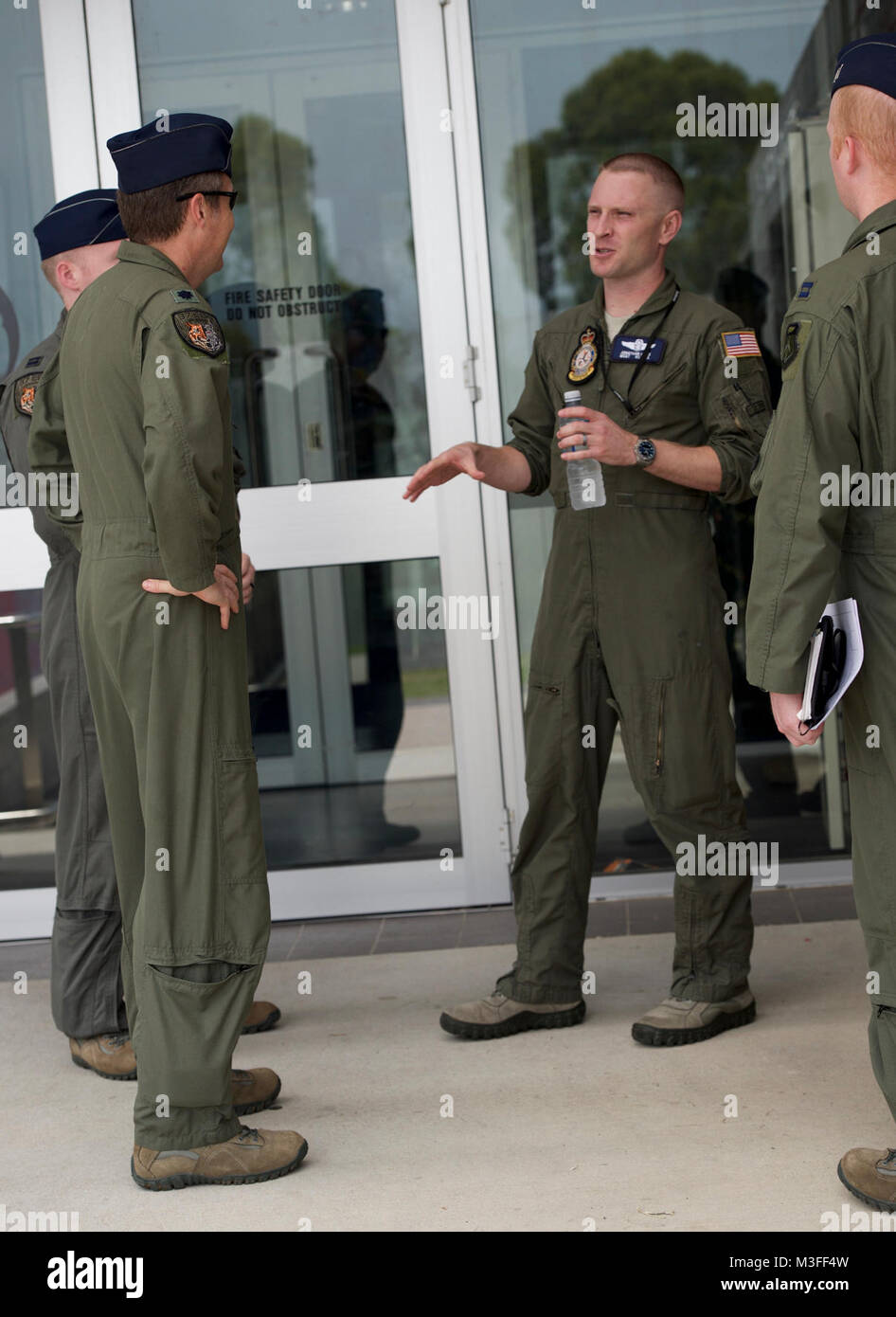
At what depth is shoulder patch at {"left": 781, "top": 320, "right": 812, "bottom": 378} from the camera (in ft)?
7.22

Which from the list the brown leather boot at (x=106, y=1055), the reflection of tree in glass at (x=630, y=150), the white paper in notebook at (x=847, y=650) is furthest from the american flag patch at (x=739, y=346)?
the brown leather boot at (x=106, y=1055)

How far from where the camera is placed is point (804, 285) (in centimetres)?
228

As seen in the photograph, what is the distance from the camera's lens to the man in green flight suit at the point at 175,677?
8.13 feet

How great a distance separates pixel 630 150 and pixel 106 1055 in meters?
2.88

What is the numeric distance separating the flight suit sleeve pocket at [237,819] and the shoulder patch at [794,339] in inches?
45.2

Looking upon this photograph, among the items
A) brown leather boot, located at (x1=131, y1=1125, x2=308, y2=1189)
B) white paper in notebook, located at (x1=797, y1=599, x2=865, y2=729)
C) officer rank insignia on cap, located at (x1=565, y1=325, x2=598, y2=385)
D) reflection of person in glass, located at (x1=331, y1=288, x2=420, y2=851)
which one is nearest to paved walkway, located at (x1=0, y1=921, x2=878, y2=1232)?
brown leather boot, located at (x1=131, y1=1125, x2=308, y2=1189)

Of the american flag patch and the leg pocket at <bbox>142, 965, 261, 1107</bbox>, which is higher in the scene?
the american flag patch

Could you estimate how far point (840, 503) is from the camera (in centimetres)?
217

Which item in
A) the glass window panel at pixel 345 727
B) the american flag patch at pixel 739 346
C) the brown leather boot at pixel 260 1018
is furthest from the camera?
the glass window panel at pixel 345 727

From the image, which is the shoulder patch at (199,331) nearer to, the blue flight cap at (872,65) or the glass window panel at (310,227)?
the blue flight cap at (872,65)

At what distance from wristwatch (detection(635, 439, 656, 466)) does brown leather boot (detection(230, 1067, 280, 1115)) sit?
58.1 inches

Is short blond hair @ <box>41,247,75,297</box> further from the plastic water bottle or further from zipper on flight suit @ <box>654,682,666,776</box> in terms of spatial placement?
zipper on flight suit @ <box>654,682,666,776</box>

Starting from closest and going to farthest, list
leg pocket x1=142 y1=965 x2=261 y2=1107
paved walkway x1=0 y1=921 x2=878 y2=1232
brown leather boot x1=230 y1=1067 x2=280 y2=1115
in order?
1. paved walkway x1=0 y1=921 x2=878 y2=1232
2. leg pocket x1=142 y1=965 x2=261 y2=1107
3. brown leather boot x1=230 y1=1067 x2=280 y2=1115

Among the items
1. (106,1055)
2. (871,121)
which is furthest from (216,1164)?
(871,121)
